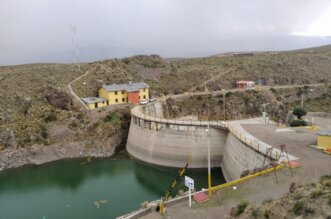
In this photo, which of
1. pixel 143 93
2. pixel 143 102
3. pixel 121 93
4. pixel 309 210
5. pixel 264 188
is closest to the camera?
pixel 309 210

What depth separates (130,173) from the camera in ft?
151

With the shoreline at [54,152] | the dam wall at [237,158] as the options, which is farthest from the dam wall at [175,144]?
the shoreline at [54,152]

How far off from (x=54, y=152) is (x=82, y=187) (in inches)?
516

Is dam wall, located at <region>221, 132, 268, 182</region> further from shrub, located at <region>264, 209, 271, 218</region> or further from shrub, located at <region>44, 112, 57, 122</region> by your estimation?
shrub, located at <region>44, 112, 57, 122</region>

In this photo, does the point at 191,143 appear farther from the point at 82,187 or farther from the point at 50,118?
the point at 50,118

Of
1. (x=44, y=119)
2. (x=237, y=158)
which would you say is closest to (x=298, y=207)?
(x=237, y=158)

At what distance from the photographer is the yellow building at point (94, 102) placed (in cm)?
5922

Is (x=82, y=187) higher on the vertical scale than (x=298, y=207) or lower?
lower

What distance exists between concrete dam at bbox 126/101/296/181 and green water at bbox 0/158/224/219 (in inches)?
59.7

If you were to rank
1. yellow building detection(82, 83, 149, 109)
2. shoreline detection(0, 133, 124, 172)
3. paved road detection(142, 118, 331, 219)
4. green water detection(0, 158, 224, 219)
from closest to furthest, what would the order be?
paved road detection(142, 118, 331, 219)
green water detection(0, 158, 224, 219)
shoreline detection(0, 133, 124, 172)
yellow building detection(82, 83, 149, 109)

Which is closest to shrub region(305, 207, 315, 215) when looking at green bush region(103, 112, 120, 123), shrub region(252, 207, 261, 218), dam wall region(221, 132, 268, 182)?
shrub region(252, 207, 261, 218)

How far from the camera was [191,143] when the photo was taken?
45188mm

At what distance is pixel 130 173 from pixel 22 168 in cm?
1712

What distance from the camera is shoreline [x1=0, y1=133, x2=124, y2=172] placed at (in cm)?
5034
